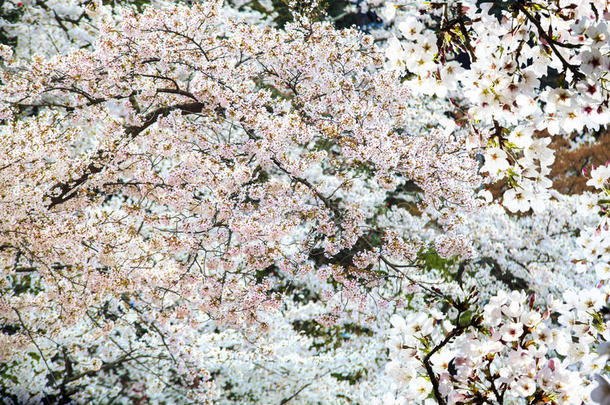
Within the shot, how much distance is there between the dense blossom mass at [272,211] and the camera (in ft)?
5.85

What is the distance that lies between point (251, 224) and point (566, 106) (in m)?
2.66

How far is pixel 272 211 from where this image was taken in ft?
13.5

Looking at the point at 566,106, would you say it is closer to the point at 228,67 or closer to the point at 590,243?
the point at 590,243

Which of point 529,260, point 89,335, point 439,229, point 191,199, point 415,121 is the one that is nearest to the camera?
point 191,199

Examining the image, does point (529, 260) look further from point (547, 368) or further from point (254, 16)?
point (254, 16)

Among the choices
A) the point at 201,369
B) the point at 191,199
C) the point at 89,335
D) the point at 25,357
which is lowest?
→ the point at 25,357

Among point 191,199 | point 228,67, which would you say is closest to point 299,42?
point 228,67

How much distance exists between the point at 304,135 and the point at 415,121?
551cm

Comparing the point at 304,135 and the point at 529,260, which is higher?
the point at 529,260

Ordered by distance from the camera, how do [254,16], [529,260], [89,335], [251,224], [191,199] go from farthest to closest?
[254,16] → [529,260] → [89,335] → [191,199] → [251,224]

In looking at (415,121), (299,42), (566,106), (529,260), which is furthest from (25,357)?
(415,121)

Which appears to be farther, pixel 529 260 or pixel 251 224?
pixel 529 260

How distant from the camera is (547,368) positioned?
1.88 metres

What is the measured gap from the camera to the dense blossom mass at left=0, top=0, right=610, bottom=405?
178cm
